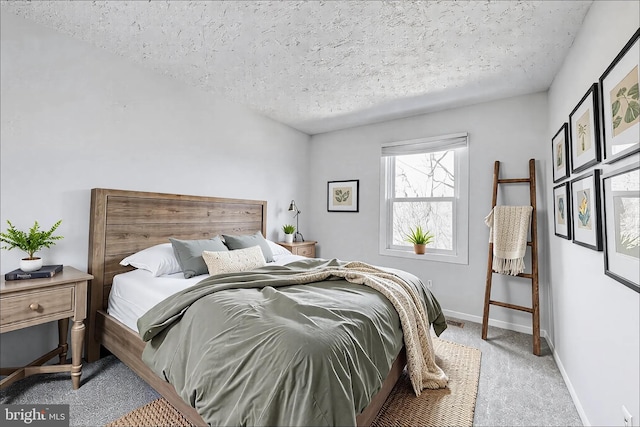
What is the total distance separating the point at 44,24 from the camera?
2.13 m

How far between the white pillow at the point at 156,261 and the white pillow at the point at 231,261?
274mm

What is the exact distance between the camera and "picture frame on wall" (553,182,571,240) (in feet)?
6.90

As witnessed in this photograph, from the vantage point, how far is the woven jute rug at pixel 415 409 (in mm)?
1695

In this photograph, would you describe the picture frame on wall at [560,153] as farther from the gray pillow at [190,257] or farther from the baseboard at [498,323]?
the gray pillow at [190,257]

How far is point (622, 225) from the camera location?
128cm

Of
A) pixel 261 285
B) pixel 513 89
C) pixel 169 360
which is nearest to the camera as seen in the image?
pixel 169 360

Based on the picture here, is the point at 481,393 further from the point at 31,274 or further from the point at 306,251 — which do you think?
the point at 31,274

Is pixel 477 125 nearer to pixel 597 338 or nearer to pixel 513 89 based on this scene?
pixel 513 89

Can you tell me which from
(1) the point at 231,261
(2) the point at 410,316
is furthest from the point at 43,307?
(2) the point at 410,316

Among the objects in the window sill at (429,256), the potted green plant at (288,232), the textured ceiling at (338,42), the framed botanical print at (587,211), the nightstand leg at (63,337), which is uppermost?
the textured ceiling at (338,42)

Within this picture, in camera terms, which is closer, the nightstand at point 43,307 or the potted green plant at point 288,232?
the nightstand at point 43,307

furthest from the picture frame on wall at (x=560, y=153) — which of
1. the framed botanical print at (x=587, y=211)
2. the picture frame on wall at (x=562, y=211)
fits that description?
the framed botanical print at (x=587, y=211)

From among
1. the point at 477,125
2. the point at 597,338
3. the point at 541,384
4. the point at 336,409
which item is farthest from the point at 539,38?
the point at 336,409

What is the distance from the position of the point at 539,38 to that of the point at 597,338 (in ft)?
6.65
